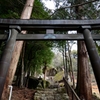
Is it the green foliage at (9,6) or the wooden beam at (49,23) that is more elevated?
the green foliage at (9,6)

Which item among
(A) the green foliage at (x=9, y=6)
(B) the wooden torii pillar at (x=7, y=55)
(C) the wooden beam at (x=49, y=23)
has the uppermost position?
(A) the green foliage at (x=9, y=6)

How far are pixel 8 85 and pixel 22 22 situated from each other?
1.59 m

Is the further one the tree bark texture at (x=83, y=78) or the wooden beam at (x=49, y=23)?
the tree bark texture at (x=83, y=78)

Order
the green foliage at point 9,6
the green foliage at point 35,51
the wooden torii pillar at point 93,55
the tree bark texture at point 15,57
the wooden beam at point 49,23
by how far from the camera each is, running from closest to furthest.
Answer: the wooden torii pillar at point 93,55 < the wooden beam at point 49,23 < the tree bark texture at point 15,57 < the green foliage at point 9,6 < the green foliage at point 35,51

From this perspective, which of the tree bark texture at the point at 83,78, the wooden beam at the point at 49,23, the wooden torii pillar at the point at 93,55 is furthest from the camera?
the tree bark texture at the point at 83,78

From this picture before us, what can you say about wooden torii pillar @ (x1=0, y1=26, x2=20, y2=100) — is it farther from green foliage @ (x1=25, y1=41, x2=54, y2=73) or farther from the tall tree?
green foliage @ (x1=25, y1=41, x2=54, y2=73)

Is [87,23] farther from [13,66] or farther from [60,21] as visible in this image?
[13,66]

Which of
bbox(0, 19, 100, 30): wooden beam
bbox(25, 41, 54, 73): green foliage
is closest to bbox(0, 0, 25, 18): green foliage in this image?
bbox(25, 41, 54, 73): green foliage

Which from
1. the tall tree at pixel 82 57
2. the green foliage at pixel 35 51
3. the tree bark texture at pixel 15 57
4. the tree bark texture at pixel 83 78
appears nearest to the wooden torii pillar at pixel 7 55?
the tree bark texture at pixel 15 57

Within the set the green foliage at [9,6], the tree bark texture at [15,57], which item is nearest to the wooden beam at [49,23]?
the tree bark texture at [15,57]

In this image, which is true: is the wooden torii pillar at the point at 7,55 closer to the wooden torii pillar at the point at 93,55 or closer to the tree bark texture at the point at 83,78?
the wooden torii pillar at the point at 93,55

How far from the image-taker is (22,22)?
1.96m

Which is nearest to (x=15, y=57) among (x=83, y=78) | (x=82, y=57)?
(x=83, y=78)

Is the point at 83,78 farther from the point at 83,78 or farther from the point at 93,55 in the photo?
the point at 93,55
